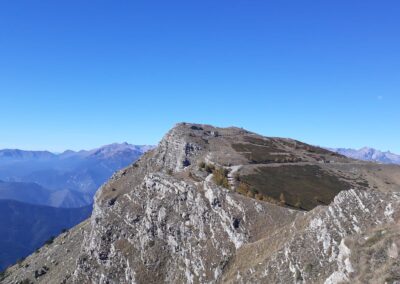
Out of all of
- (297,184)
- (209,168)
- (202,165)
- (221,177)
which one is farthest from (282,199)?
(202,165)

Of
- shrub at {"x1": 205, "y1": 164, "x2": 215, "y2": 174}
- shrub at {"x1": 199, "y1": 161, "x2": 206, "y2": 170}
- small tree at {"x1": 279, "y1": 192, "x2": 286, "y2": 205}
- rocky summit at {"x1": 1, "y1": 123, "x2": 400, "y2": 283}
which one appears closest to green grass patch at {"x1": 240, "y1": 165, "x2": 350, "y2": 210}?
small tree at {"x1": 279, "y1": 192, "x2": 286, "y2": 205}

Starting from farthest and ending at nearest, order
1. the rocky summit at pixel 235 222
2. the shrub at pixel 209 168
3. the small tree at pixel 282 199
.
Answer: the shrub at pixel 209 168 < the small tree at pixel 282 199 < the rocky summit at pixel 235 222

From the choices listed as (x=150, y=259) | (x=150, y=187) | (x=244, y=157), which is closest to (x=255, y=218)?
(x=150, y=259)

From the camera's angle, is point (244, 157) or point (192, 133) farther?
point (192, 133)

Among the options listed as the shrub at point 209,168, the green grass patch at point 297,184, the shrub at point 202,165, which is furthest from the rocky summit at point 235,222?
the shrub at point 209,168

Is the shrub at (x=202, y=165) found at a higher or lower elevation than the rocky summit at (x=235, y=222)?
higher

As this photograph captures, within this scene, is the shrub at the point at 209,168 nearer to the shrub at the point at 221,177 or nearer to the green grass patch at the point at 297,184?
the shrub at the point at 221,177

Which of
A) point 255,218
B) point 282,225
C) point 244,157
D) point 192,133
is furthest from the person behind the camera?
point 192,133

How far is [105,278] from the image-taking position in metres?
92.3

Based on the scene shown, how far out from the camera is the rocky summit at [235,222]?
4784cm

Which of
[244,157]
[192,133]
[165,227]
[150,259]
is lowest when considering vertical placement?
[150,259]

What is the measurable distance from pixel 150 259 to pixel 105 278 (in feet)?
46.4

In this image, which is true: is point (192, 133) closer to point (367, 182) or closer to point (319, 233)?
point (367, 182)

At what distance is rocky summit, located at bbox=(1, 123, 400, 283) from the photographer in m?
47.8
